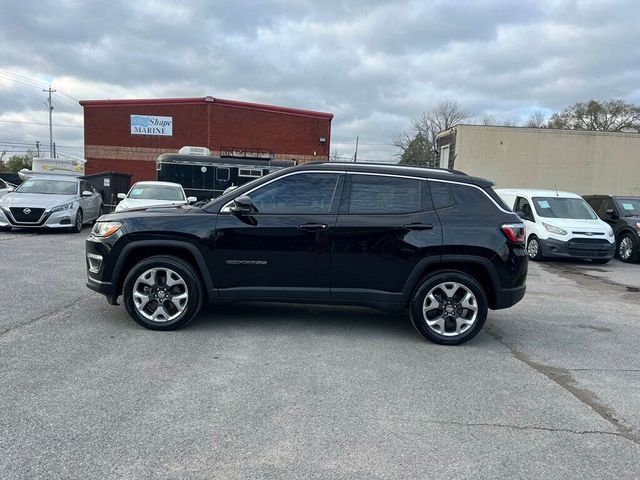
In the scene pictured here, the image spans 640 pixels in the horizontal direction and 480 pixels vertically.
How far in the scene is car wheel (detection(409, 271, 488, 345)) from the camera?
17.5 feet

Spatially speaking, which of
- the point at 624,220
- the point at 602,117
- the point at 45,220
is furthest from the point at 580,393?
the point at 602,117

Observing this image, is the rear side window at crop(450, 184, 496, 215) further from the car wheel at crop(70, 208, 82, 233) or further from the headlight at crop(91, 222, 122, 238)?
the car wheel at crop(70, 208, 82, 233)

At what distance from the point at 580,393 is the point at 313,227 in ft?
9.54

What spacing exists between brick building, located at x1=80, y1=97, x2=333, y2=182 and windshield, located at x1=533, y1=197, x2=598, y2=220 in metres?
18.3

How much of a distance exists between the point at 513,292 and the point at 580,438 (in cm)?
217

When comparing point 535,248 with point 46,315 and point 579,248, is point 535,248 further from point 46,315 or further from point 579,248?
point 46,315

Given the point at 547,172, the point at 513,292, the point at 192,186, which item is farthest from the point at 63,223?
the point at 547,172

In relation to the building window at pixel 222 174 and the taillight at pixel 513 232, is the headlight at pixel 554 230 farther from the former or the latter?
the building window at pixel 222 174

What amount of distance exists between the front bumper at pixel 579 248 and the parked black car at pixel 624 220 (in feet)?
5.18

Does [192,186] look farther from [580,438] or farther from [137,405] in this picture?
[580,438]

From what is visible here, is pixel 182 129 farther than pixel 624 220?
Yes

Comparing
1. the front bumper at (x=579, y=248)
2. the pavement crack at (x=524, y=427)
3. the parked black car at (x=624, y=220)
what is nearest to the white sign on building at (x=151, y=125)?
the parked black car at (x=624, y=220)

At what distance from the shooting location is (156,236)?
532 cm

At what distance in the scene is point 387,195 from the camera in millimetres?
5465
